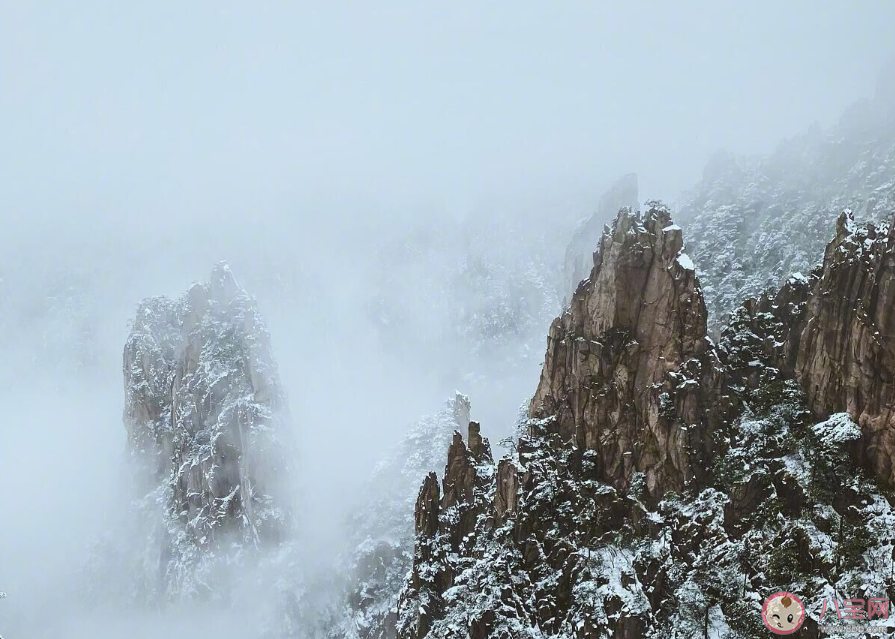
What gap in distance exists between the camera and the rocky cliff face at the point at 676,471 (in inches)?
1542

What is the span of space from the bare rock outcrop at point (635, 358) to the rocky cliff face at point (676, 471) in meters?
0.14

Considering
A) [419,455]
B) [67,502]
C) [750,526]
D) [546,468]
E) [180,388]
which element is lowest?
[750,526]

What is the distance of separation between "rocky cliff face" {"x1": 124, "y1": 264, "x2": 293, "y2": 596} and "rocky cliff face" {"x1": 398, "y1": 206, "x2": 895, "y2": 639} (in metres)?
68.1

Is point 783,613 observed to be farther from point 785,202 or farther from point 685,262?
point 785,202

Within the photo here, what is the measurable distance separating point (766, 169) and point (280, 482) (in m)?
102

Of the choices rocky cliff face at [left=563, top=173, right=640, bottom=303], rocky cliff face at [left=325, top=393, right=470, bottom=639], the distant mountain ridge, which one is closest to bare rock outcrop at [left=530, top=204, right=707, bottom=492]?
the distant mountain ridge

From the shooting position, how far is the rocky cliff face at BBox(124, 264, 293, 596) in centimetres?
11200

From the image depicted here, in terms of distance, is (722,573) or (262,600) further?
(262,600)

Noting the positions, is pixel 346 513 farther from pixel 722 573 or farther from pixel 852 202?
pixel 852 202

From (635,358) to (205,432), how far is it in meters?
94.4

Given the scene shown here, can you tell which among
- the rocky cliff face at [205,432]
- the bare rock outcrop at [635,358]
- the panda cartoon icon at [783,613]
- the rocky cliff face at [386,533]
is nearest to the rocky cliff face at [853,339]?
the bare rock outcrop at [635,358]

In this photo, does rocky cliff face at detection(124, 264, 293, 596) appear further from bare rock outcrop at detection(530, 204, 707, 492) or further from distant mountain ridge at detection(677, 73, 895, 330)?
distant mountain ridge at detection(677, 73, 895, 330)

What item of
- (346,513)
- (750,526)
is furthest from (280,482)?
(750,526)

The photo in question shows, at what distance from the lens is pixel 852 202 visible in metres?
66.1
